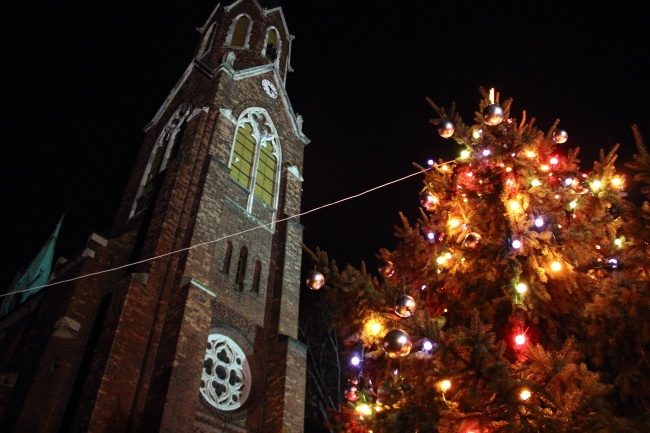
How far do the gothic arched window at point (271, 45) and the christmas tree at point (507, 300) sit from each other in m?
21.6

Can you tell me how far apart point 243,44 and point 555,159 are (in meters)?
21.4

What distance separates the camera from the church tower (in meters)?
10.3

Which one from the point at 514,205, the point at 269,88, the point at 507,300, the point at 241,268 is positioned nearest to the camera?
the point at 507,300

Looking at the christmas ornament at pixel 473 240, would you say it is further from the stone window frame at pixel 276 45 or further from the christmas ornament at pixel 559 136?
the stone window frame at pixel 276 45

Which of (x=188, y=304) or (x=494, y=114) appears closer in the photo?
(x=494, y=114)

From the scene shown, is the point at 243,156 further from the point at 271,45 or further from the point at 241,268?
the point at 271,45

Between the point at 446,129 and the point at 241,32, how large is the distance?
72.6ft

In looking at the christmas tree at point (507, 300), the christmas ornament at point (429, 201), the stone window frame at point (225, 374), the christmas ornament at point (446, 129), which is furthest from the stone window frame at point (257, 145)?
the christmas tree at point (507, 300)

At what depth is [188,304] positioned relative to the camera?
11.3m

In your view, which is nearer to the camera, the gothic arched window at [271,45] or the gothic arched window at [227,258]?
the gothic arched window at [227,258]

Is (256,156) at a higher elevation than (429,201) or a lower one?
higher

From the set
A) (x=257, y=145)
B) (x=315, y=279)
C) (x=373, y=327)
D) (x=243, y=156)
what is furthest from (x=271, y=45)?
(x=373, y=327)

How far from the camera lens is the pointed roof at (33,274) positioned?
32344mm

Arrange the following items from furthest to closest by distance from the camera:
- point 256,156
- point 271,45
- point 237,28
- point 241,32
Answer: point 271,45 < point 237,28 < point 241,32 < point 256,156
